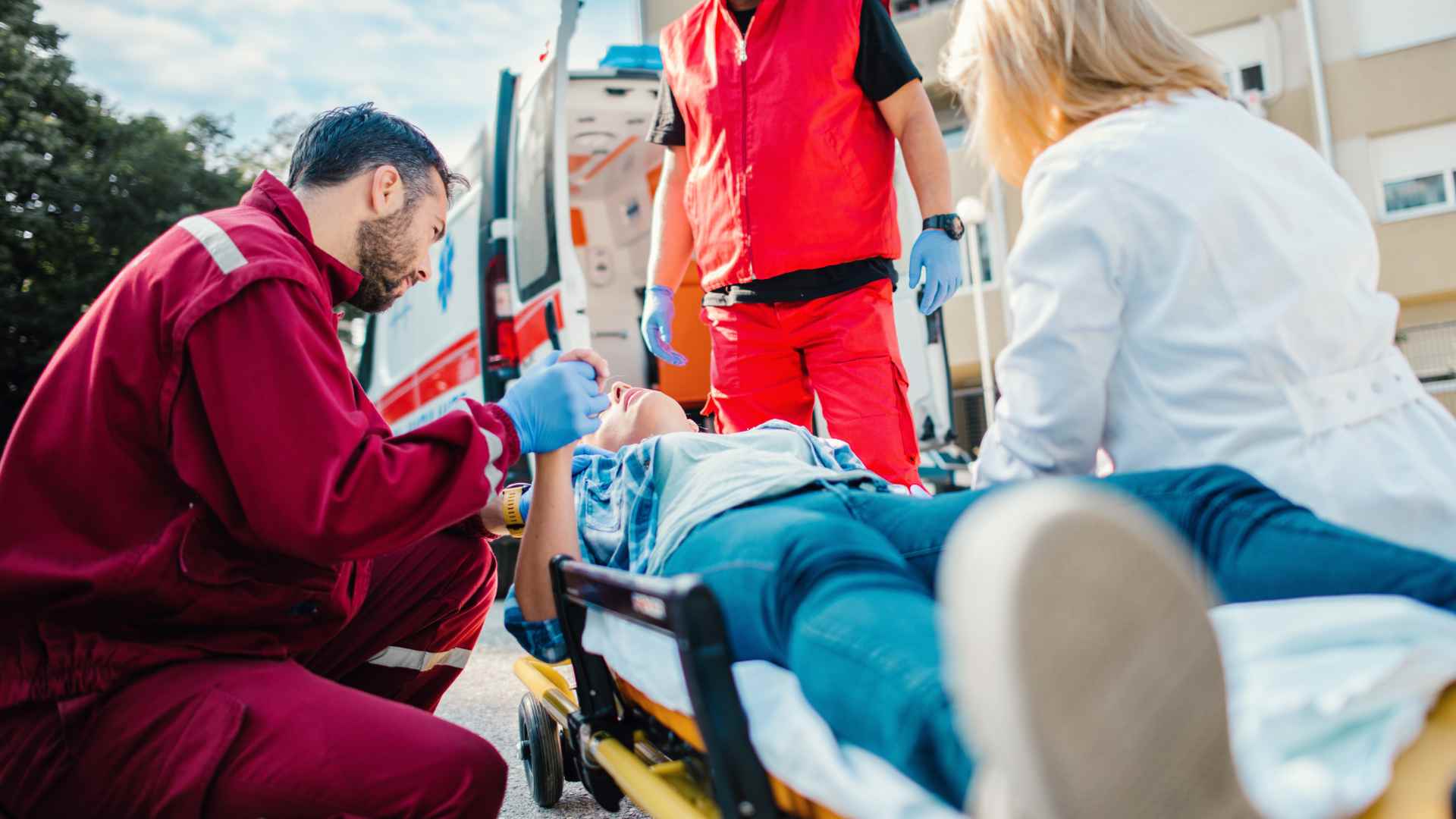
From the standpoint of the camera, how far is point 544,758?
2197 millimetres

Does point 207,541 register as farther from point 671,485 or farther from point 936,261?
point 936,261

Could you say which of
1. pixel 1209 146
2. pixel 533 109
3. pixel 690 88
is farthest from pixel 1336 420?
pixel 533 109

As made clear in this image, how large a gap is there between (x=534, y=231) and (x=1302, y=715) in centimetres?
379

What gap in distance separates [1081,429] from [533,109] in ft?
11.0

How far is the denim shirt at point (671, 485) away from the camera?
1732 mm

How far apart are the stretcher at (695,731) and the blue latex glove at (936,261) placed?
1.59m

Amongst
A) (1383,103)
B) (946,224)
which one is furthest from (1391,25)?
(946,224)

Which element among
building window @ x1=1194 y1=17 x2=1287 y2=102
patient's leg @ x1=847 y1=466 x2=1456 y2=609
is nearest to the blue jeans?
patient's leg @ x1=847 y1=466 x2=1456 y2=609

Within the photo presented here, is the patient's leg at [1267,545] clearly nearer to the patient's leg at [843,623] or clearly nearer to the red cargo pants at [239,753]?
the patient's leg at [843,623]

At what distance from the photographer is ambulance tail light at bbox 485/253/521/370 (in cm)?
455

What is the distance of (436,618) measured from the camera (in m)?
2.07

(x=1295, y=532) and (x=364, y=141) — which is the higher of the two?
(x=364, y=141)

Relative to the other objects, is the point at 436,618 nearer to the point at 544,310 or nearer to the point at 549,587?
the point at 549,587

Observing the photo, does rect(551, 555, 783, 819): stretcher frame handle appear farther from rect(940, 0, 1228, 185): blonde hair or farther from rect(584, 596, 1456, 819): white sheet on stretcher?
rect(940, 0, 1228, 185): blonde hair
